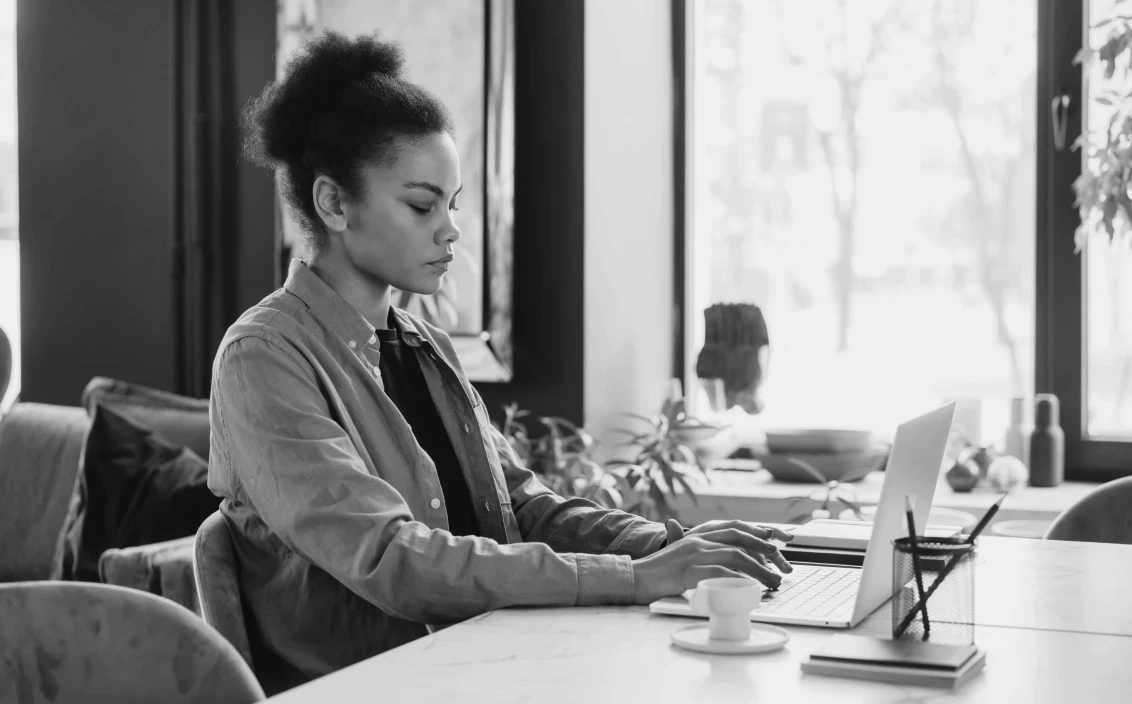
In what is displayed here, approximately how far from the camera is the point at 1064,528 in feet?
6.81

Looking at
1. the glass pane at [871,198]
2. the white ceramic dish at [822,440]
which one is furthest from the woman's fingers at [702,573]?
the glass pane at [871,198]

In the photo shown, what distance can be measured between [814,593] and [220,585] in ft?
2.38

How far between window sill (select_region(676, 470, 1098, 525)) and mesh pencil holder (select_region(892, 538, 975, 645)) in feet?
5.63

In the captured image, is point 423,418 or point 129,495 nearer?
point 423,418

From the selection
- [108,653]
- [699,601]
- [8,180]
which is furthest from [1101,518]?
[8,180]

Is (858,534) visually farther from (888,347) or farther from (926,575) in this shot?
(888,347)

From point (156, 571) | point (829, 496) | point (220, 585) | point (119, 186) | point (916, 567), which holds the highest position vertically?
point (119, 186)

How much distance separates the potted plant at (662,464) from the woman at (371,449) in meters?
1.24

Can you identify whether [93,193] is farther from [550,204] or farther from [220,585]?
[220,585]

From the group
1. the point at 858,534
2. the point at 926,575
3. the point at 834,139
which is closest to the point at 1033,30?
the point at 834,139

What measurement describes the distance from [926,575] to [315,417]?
73 cm

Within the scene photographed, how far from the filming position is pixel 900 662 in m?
1.12

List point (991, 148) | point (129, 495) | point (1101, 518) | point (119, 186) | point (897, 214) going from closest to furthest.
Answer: point (1101, 518)
point (129, 495)
point (991, 148)
point (897, 214)
point (119, 186)

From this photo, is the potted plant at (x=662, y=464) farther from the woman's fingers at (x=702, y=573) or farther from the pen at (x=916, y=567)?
the pen at (x=916, y=567)
